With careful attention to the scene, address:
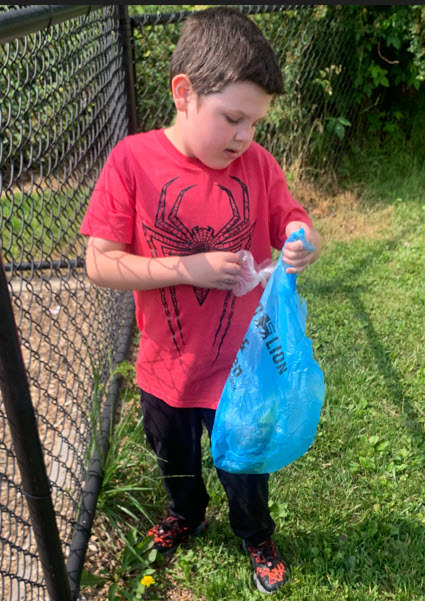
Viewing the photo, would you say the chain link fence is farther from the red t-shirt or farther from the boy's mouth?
the boy's mouth

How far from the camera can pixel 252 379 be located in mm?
1723

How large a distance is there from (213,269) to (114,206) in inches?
13.5

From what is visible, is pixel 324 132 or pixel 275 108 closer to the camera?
pixel 275 108

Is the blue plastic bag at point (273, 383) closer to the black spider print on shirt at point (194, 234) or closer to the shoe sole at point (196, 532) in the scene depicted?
the black spider print on shirt at point (194, 234)

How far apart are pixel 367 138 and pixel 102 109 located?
3489 mm

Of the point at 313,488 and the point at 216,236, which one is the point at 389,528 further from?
the point at 216,236

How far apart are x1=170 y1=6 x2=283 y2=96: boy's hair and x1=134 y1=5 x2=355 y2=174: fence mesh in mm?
2908

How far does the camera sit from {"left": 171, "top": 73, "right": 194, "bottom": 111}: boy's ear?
163 cm

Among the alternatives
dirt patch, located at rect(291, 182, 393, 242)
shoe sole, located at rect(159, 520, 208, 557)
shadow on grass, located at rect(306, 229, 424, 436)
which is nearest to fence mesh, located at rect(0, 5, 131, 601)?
shoe sole, located at rect(159, 520, 208, 557)

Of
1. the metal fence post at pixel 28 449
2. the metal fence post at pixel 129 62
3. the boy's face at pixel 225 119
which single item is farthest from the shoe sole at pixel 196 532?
the metal fence post at pixel 129 62

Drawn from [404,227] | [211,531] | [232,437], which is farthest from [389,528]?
[404,227]

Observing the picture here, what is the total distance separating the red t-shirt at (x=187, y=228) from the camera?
5.73ft

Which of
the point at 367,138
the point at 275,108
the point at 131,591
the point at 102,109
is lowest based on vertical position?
the point at 131,591

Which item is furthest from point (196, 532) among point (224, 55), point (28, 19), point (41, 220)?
point (28, 19)
